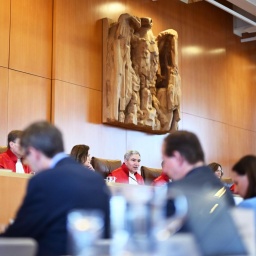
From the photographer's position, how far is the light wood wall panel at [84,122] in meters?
7.58

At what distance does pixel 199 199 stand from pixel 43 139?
2.63 ft

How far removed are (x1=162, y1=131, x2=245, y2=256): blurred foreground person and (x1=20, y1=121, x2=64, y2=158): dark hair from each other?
0.49 meters

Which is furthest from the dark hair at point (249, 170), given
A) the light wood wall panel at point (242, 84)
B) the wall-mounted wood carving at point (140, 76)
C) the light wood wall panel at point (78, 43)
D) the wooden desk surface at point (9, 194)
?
the light wood wall panel at point (242, 84)

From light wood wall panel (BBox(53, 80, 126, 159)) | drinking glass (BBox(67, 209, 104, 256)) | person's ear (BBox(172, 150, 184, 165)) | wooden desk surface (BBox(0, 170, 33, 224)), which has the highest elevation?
light wood wall panel (BBox(53, 80, 126, 159))

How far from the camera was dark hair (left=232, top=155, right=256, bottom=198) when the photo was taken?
112 inches

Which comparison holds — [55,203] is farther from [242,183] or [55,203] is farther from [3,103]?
[3,103]

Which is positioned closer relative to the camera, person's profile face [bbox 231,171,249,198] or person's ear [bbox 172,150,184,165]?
person's ear [bbox 172,150,184,165]

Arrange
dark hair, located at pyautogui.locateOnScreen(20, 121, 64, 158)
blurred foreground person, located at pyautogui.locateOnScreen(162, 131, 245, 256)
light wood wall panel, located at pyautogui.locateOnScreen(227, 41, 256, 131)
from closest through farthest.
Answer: blurred foreground person, located at pyautogui.locateOnScreen(162, 131, 245, 256)
dark hair, located at pyautogui.locateOnScreen(20, 121, 64, 158)
light wood wall panel, located at pyautogui.locateOnScreen(227, 41, 256, 131)

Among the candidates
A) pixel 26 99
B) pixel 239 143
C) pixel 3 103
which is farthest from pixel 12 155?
pixel 239 143

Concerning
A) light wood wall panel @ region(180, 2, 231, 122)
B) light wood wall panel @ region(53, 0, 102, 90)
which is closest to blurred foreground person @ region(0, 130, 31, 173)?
light wood wall panel @ region(53, 0, 102, 90)

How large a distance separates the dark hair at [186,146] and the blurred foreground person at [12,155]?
309cm

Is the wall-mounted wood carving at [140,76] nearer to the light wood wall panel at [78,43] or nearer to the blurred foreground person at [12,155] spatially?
the light wood wall panel at [78,43]

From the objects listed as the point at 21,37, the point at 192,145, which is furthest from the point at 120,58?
the point at 192,145

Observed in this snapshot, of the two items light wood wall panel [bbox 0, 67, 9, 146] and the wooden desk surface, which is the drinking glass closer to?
the wooden desk surface
